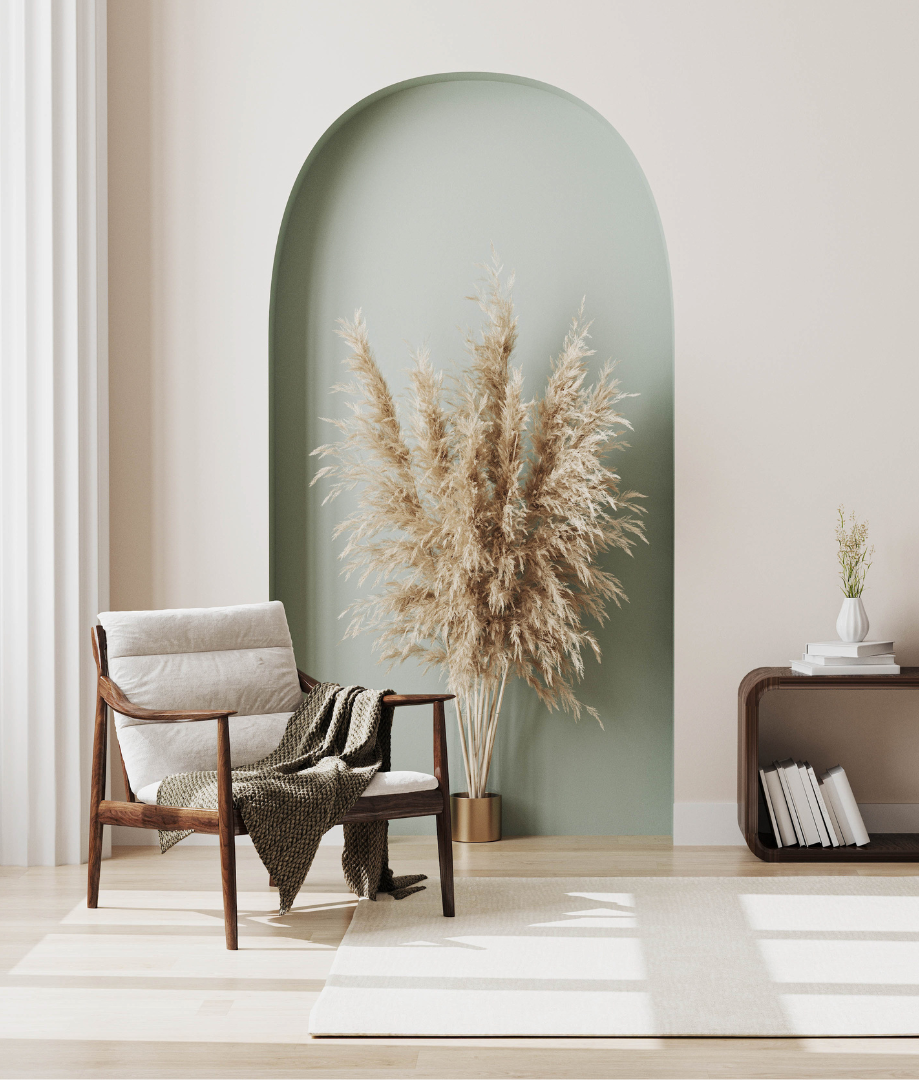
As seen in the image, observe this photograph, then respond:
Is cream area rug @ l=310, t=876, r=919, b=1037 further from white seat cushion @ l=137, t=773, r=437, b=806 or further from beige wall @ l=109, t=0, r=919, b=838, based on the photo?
→ beige wall @ l=109, t=0, r=919, b=838

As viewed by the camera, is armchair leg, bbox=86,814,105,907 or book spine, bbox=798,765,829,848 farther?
book spine, bbox=798,765,829,848

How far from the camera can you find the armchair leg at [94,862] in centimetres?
280

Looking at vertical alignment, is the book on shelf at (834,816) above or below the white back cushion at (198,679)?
below

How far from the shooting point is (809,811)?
11.0ft

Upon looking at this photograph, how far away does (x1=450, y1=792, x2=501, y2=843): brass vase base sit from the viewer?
11.5 ft

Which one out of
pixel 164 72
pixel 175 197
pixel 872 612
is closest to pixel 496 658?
pixel 872 612

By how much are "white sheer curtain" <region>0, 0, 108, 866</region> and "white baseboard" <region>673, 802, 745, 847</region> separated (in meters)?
2.02

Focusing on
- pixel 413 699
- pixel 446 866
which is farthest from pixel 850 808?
pixel 413 699

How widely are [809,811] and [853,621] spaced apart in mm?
636

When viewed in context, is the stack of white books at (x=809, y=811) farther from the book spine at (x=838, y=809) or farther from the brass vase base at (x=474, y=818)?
the brass vase base at (x=474, y=818)

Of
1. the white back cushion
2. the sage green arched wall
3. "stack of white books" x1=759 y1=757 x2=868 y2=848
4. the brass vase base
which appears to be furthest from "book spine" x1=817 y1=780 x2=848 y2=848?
the white back cushion

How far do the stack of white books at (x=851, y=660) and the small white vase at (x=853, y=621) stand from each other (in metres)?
0.04

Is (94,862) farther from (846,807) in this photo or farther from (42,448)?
(846,807)

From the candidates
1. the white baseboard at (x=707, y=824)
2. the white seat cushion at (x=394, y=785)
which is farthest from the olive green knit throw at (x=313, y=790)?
the white baseboard at (x=707, y=824)
